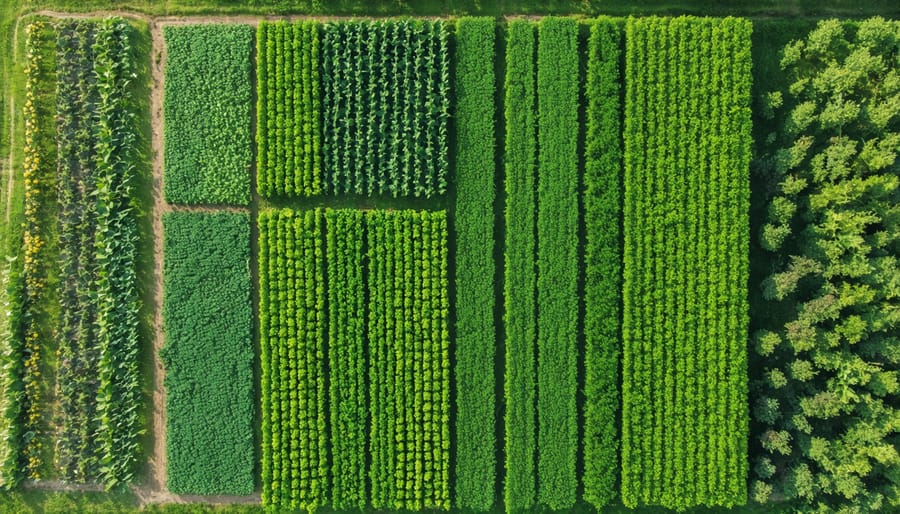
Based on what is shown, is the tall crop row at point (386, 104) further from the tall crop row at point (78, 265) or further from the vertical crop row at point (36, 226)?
the vertical crop row at point (36, 226)

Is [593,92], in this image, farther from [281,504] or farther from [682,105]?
[281,504]

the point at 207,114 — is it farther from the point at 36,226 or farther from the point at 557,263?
the point at 557,263

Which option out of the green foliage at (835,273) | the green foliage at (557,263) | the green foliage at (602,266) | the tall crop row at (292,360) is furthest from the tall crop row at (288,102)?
the green foliage at (835,273)

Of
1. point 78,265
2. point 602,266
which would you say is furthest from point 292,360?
point 602,266

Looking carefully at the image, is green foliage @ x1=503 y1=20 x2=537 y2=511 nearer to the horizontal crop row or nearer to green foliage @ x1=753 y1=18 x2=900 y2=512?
the horizontal crop row

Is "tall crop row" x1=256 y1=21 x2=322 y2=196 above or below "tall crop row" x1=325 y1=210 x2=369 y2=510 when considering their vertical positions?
above

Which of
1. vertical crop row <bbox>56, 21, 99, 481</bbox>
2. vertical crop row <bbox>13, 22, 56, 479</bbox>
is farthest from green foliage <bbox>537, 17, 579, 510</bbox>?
vertical crop row <bbox>13, 22, 56, 479</bbox>

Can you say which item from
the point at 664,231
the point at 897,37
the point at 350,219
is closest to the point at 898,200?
the point at 897,37
